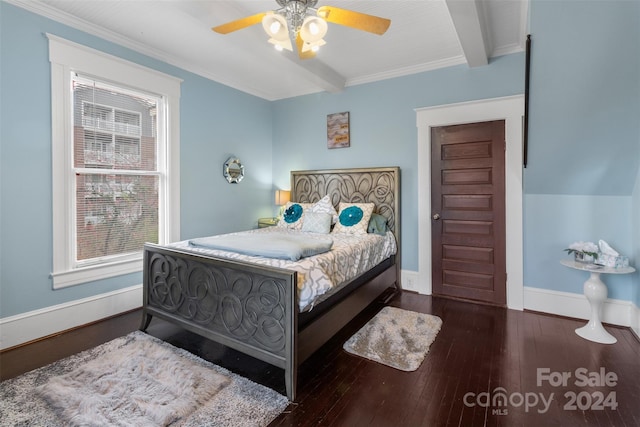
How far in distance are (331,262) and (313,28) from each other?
1616mm

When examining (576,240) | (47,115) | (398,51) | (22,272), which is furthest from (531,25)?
(22,272)

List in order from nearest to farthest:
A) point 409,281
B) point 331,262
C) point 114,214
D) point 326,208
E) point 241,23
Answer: point 241,23 < point 331,262 < point 114,214 < point 409,281 < point 326,208

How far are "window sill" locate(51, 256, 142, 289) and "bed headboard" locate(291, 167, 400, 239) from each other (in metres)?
2.27

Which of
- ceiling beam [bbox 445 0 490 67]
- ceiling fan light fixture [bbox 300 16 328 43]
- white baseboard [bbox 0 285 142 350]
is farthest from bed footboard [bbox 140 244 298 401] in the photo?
ceiling beam [bbox 445 0 490 67]

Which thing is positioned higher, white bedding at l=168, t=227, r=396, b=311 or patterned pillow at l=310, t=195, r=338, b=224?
patterned pillow at l=310, t=195, r=338, b=224

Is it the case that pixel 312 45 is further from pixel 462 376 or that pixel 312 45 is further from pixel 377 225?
pixel 462 376

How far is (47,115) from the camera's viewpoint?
2488 mm

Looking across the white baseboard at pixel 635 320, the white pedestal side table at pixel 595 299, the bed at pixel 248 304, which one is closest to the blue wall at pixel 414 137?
the white baseboard at pixel 635 320

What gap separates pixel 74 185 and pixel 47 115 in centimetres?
61

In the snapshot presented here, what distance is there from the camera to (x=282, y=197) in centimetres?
446

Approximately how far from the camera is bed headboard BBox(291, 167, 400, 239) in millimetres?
3699

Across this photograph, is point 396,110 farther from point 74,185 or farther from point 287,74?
point 74,185

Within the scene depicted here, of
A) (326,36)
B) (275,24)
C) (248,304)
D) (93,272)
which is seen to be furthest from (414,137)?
(93,272)

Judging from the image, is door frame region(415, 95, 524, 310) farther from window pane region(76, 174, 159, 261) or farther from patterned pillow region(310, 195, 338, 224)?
window pane region(76, 174, 159, 261)
